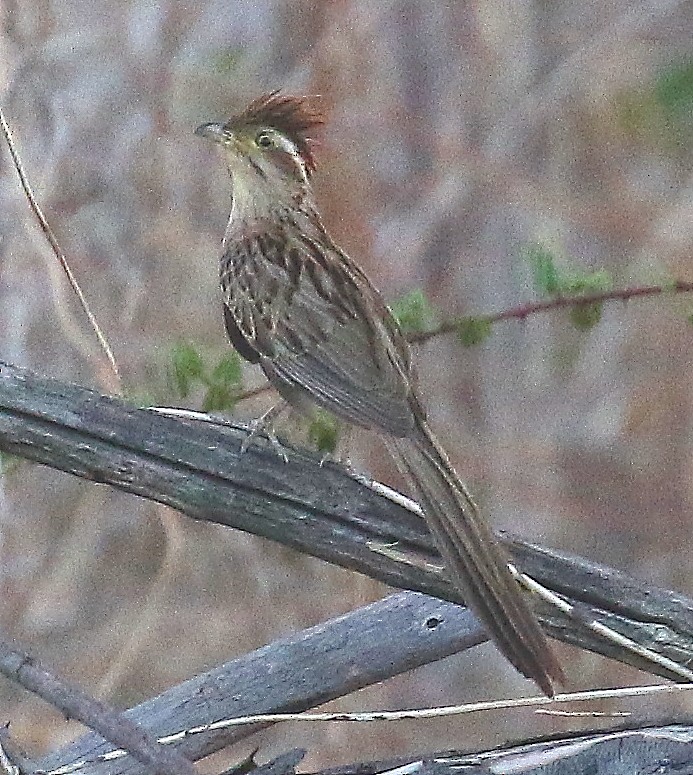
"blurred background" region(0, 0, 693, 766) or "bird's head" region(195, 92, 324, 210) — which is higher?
"blurred background" region(0, 0, 693, 766)

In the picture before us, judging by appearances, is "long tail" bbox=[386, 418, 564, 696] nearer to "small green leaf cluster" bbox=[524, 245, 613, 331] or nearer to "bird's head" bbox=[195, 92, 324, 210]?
"small green leaf cluster" bbox=[524, 245, 613, 331]

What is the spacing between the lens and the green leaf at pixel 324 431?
185cm

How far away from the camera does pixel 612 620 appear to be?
1474mm

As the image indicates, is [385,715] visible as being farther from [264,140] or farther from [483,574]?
[264,140]

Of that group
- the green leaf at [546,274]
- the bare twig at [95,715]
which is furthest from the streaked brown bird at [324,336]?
the bare twig at [95,715]

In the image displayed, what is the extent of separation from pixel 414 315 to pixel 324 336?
0.71 feet

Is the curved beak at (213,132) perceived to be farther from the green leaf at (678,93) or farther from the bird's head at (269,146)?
the green leaf at (678,93)

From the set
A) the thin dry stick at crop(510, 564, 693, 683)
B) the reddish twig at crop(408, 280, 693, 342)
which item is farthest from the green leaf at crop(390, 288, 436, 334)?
the thin dry stick at crop(510, 564, 693, 683)

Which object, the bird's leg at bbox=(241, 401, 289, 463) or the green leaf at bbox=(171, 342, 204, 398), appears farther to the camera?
the green leaf at bbox=(171, 342, 204, 398)

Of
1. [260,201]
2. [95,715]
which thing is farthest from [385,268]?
[95,715]

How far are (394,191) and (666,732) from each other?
2872 mm

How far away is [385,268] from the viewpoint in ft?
12.9

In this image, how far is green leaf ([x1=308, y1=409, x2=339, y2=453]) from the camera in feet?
6.06

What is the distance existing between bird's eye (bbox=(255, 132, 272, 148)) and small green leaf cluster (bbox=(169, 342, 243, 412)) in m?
0.33
